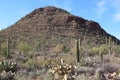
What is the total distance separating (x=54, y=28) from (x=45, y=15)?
7538 millimetres

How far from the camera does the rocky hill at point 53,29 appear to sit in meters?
68.4

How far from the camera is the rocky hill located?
68438mm

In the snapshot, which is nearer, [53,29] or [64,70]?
[64,70]

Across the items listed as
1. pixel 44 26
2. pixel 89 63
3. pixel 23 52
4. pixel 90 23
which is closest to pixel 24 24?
pixel 44 26

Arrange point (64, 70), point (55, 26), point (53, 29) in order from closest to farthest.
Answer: point (64, 70) → point (53, 29) → point (55, 26)

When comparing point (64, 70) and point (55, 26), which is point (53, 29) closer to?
point (55, 26)

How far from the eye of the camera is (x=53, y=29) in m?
76.8

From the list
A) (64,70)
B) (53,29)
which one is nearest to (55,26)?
(53,29)

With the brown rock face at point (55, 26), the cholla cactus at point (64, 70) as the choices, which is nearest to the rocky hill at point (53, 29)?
the brown rock face at point (55, 26)

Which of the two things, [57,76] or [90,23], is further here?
[90,23]

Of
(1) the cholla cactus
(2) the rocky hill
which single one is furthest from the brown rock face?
(1) the cholla cactus

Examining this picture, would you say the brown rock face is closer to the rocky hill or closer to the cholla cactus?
the rocky hill

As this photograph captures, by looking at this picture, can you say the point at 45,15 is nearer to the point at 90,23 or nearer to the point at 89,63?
the point at 90,23

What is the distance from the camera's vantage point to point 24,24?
7862 centimetres
